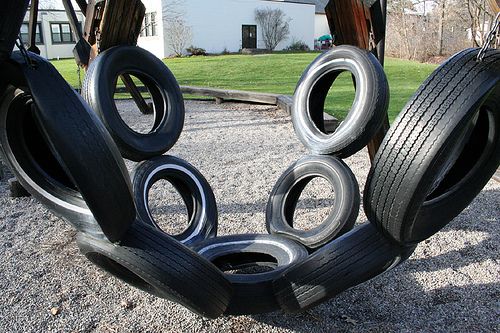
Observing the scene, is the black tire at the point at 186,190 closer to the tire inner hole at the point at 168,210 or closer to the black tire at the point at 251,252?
the black tire at the point at 251,252

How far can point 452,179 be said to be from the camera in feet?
7.11

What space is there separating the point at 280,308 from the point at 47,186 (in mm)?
1215

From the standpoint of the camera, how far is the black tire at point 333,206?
303cm

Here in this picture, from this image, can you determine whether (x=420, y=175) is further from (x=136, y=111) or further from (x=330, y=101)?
(x=330, y=101)

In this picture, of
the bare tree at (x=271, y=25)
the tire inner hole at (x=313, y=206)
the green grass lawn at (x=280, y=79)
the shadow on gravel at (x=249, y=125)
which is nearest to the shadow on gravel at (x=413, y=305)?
the tire inner hole at (x=313, y=206)

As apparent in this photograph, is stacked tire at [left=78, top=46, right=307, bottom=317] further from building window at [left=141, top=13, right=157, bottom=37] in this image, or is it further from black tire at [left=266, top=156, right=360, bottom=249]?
building window at [left=141, top=13, right=157, bottom=37]

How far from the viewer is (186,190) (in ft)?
11.8

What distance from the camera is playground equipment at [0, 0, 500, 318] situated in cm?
171

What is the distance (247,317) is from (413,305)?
0.97 metres

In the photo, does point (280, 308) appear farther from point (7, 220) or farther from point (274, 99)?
point (274, 99)

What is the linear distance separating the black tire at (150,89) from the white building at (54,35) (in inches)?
1511

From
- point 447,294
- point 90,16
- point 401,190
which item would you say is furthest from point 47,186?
point 90,16

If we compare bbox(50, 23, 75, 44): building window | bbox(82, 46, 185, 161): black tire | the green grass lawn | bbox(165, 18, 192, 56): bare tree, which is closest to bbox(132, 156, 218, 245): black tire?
bbox(82, 46, 185, 161): black tire

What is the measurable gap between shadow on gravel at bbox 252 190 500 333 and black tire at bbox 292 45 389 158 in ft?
2.93
